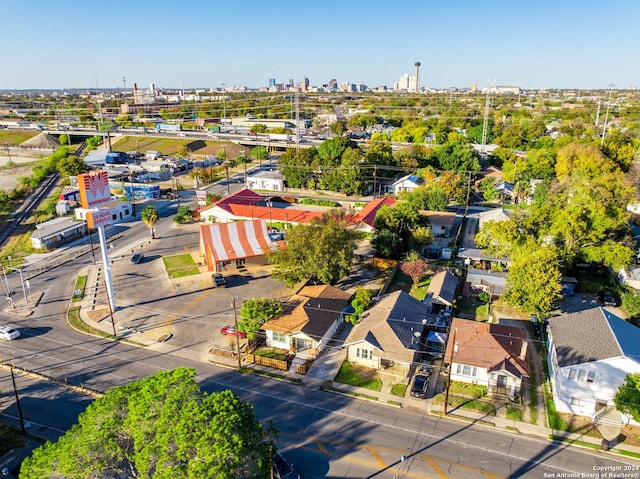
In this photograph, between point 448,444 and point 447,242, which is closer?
point 448,444

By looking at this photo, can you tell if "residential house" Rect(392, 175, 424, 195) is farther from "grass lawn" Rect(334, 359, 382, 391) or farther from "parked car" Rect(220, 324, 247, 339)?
"grass lawn" Rect(334, 359, 382, 391)

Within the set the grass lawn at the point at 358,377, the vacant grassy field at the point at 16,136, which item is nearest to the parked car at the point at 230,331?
the grass lawn at the point at 358,377

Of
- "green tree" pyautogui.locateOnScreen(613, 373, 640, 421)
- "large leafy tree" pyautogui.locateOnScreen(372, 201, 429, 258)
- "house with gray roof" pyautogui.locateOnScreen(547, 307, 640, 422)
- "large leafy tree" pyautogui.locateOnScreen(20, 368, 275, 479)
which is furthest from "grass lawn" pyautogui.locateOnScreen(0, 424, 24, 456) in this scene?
"large leafy tree" pyautogui.locateOnScreen(372, 201, 429, 258)

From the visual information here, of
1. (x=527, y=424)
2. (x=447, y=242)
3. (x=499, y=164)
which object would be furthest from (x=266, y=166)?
A: (x=527, y=424)

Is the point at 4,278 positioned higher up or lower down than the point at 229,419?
lower down

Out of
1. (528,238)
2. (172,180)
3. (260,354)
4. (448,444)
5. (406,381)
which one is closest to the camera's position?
(448,444)

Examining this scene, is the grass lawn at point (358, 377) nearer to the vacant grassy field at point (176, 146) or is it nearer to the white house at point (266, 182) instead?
the white house at point (266, 182)

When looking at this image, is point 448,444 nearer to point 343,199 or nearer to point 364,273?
point 364,273
